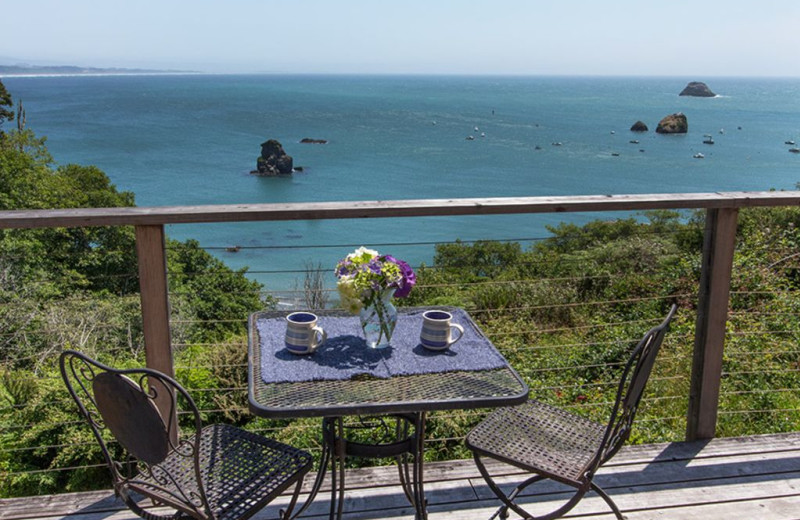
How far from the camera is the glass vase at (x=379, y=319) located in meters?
2.10

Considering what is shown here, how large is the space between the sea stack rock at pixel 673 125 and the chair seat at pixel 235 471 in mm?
78210

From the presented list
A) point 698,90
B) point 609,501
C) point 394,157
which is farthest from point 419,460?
point 698,90

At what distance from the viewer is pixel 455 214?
8.90 feet

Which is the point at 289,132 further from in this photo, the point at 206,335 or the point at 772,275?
the point at 772,275

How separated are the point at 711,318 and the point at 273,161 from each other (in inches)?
1976

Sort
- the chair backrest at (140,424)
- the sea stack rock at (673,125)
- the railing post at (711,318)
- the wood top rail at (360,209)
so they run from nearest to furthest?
the chair backrest at (140,424) → the wood top rail at (360,209) → the railing post at (711,318) → the sea stack rock at (673,125)

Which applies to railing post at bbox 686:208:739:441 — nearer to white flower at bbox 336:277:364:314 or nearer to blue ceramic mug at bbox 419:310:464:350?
Answer: blue ceramic mug at bbox 419:310:464:350

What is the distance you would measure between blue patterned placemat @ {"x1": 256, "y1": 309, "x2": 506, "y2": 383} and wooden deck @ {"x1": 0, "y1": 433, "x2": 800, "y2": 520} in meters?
0.70

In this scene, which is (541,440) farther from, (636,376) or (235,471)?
(235,471)

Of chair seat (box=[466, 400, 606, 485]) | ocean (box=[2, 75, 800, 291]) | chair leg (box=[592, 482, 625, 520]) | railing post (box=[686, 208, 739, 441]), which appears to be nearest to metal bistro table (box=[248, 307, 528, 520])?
chair seat (box=[466, 400, 606, 485])

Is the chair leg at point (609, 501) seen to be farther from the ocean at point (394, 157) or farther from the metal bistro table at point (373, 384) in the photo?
the ocean at point (394, 157)

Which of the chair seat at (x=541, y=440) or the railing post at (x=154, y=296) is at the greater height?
the railing post at (x=154, y=296)

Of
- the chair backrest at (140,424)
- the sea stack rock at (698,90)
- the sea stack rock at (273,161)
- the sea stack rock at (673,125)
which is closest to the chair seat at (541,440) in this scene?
the chair backrest at (140,424)

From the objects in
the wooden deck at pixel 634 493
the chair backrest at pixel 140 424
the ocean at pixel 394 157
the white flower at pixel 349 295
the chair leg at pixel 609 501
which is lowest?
the ocean at pixel 394 157
